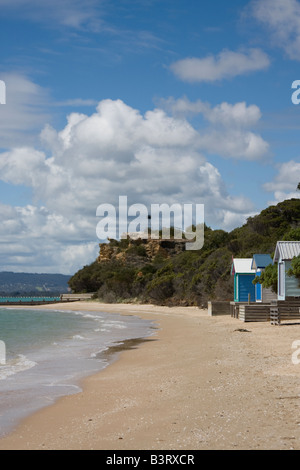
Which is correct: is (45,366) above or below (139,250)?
below

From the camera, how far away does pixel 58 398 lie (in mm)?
11430

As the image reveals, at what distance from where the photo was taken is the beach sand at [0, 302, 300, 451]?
7.36 m

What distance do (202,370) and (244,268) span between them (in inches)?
974

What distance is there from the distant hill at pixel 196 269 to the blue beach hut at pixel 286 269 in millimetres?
5540

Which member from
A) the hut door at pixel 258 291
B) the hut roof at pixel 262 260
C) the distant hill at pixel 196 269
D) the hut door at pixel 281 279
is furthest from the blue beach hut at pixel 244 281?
the hut door at pixel 281 279

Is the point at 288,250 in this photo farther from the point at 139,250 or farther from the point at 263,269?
the point at 139,250

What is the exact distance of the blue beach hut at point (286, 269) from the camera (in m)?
28.2

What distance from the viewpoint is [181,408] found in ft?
30.4

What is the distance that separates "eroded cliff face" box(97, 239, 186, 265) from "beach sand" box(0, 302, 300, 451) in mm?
91451

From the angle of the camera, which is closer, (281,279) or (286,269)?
(286,269)

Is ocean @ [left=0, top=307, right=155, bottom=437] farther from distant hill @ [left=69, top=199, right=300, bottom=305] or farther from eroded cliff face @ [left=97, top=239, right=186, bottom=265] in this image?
eroded cliff face @ [left=97, top=239, right=186, bottom=265]

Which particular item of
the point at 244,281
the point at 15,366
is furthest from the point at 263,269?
the point at 15,366

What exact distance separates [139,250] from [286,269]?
3245 inches

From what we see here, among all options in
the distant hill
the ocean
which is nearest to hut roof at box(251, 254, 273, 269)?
the distant hill
